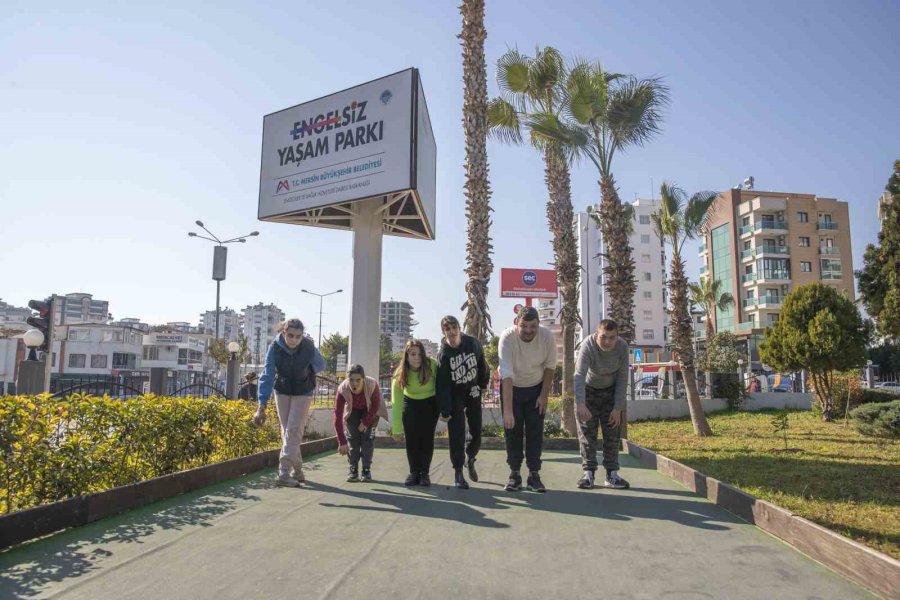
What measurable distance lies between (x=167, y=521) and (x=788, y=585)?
399 cm

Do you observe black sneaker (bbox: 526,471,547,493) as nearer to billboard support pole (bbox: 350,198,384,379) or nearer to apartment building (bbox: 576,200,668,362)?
billboard support pole (bbox: 350,198,384,379)

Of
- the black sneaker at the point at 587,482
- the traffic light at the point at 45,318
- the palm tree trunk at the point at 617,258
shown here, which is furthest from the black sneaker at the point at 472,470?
the traffic light at the point at 45,318

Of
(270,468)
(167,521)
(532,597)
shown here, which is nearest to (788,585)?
(532,597)

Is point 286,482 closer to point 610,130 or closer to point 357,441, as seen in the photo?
point 357,441

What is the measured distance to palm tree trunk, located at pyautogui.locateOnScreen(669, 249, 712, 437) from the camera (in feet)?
43.1

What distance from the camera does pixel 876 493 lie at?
556 centimetres

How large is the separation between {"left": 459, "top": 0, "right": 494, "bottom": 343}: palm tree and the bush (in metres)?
7.09

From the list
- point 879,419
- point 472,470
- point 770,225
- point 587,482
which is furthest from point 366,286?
point 770,225

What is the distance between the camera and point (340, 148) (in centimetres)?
1405

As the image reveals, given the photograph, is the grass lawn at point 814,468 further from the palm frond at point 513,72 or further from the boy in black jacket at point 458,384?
the palm frond at point 513,72

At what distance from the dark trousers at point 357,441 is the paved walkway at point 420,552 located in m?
1.04

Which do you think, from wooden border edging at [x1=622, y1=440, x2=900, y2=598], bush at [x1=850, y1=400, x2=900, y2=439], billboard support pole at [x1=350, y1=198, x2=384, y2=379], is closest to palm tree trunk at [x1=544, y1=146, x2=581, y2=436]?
billboard support pole at [x1=350, y1=198, x2=384, y2=379]

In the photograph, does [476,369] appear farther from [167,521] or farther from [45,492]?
[45,492]

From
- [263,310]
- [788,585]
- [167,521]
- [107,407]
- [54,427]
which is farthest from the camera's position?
[263,310]
